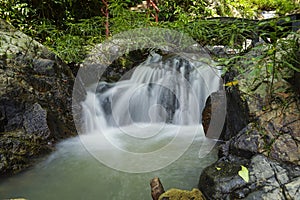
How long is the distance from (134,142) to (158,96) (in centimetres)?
120

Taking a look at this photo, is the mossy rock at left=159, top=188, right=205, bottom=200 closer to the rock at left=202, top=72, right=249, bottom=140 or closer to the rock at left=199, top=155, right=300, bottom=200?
the rock at left=199, top=155, right=300, bottom=200

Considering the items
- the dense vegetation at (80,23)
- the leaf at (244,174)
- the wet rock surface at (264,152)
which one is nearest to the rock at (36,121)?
the dense vegetation at (80,23)

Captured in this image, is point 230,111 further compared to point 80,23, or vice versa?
point 80,23

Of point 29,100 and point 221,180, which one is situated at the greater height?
point 29,100

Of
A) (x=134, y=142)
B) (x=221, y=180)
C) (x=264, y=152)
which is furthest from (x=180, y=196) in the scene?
(x=134, y=142)

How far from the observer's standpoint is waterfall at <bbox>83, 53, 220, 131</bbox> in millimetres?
4328

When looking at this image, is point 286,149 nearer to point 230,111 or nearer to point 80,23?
point 230,111

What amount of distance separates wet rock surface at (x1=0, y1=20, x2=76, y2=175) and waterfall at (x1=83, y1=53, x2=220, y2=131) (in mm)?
529

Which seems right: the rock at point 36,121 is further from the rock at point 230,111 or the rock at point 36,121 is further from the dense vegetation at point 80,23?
the rock at point 230,111

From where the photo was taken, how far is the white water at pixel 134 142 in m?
2.60

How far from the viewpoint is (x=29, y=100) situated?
135 inches

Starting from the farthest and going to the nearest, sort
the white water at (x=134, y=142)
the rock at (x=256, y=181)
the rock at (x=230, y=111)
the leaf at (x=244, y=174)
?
1. the rock at (x=230, y=111)
2. the white water at (x=134, y=142)
3. the leaf at (x=244, y=174)
4. the rock at (x=256, y=181)

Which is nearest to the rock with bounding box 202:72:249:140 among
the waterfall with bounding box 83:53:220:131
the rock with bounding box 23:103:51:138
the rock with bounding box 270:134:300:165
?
the rock with bounding box 270:134:300:165

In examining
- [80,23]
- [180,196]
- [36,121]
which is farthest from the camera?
[80,23]
